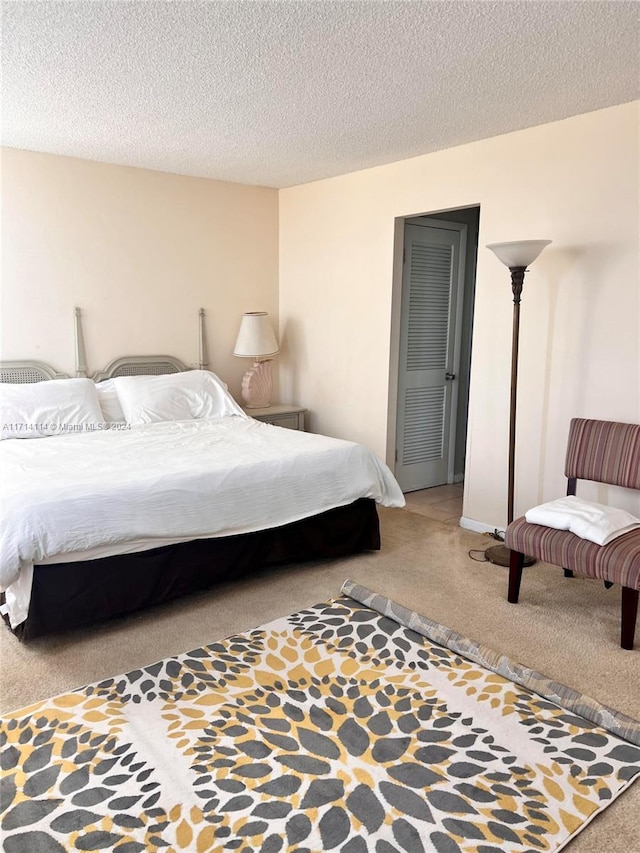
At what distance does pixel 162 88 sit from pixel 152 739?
275 cm

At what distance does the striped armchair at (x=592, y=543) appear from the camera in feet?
8.45

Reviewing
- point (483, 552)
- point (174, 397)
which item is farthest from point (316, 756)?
point (174, 397)

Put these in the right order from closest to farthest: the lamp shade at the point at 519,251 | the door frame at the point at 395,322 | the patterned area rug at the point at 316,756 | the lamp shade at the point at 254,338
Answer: the patterned area rug at the point at 316,756 < the lamp shade at the point at 519,251 < the door frame at the point at 395,322 < the lamp shade at the point at 254,338

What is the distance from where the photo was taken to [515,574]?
10.0 feet

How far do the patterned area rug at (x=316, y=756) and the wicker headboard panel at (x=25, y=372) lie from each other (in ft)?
8.23

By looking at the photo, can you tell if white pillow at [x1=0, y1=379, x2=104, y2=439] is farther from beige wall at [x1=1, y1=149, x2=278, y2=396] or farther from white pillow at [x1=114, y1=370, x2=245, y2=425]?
beige wall at [x1=1, y1=149, x2=278, y2=396]

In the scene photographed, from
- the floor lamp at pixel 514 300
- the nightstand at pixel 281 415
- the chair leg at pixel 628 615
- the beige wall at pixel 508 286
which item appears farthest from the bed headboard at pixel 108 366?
the chair leg at pixel 628 615

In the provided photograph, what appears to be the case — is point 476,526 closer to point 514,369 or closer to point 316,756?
point 514,369

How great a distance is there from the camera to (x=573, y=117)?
3.31 metres

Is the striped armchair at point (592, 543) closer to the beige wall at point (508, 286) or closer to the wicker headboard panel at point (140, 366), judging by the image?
the beige wall at point (508, 286)

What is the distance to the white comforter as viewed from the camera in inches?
101

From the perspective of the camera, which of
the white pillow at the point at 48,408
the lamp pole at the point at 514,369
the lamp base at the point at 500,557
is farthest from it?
the white pillow at the point at 48,408

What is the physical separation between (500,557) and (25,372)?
326 centimetres

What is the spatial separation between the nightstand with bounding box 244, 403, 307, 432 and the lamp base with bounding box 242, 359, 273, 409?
0.31 ft
